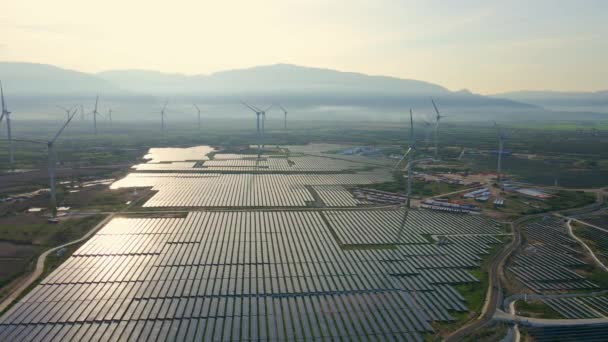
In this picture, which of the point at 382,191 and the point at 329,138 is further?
the point at 329,138

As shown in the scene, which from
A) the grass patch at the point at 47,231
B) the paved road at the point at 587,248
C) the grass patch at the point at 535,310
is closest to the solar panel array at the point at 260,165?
the grass patch at the point at 47,231

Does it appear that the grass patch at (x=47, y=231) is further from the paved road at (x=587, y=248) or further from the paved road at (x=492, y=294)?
the paved road at (x=587, y=248)

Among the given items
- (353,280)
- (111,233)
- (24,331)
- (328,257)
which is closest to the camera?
(24,331)

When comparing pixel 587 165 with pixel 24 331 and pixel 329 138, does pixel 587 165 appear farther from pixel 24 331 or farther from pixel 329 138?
pixel 24 331

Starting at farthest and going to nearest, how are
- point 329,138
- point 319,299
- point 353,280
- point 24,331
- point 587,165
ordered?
1. point 329,138
2. point 587,165
3. point 353,280
4. point 319,299
5. point 24,331

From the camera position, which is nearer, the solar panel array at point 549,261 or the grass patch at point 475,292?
the grass patch at point 475,292

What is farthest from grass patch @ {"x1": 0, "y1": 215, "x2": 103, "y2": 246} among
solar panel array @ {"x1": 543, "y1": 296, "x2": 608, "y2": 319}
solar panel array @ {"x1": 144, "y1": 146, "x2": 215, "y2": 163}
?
solar panel array @ {"x1": 144, "y1": 146, "x2": 215, "y2": 163}

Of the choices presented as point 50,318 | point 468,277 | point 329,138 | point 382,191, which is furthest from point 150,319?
point 329,138

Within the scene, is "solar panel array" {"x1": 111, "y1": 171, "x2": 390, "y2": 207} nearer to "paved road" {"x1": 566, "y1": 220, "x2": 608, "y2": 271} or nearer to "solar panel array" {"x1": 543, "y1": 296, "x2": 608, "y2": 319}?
"paved road" {"x1": 566, "y1": 220, "x2": 608, "y2": 271}
